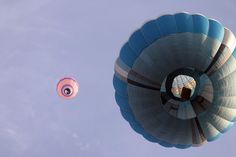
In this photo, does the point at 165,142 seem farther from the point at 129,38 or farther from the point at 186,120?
the point at 129,38

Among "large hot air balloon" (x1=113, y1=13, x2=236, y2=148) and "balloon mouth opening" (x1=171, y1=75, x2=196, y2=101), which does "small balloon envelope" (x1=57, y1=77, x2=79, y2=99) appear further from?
"balloon mouth opening" (x1=171, y1=75, x2=196, y2=101)

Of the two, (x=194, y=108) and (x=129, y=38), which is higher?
(x=129, y=38)

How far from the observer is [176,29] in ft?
83.0

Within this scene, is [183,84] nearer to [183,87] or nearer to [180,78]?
[183,87]

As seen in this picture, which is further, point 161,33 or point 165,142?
point 165,142

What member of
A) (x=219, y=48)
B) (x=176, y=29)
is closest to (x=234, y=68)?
(x=219, y=48)

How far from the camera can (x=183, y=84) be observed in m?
26.5

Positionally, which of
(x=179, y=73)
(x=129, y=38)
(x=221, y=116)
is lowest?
(x=221, y=116)

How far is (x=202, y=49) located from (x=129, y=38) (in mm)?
3228

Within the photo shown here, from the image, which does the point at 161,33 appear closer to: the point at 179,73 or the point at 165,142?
the point at 179,73

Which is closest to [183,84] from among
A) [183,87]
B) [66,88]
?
[183,87]

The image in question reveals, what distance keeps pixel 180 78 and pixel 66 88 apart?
501cm

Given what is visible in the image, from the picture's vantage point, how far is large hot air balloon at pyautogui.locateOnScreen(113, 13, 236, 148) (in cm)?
2528

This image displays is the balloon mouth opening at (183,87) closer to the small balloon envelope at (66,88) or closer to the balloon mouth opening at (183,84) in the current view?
the balloon mouth opening at (183,84)
